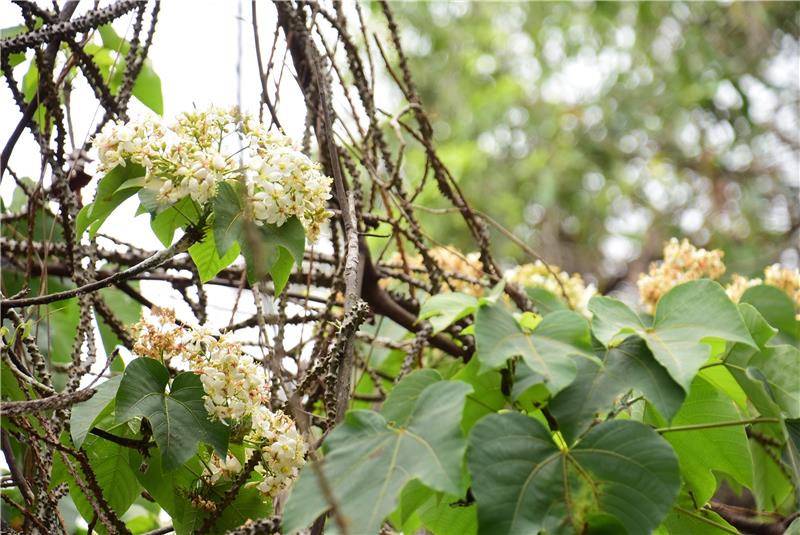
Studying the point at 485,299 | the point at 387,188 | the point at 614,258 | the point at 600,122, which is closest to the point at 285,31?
the point at 387,188

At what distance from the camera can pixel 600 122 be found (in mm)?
4957

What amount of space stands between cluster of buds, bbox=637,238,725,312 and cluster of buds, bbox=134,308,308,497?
880mm

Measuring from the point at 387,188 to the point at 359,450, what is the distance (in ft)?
2.05

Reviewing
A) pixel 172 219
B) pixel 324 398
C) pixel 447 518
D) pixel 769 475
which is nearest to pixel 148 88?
pixel 172 219

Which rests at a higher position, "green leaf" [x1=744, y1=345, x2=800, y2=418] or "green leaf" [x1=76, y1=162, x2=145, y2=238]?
"green leaf" [x1=76, y1=162, x2=145, y2=238]

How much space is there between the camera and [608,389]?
29.4 inches

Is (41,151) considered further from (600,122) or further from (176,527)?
(600,122)

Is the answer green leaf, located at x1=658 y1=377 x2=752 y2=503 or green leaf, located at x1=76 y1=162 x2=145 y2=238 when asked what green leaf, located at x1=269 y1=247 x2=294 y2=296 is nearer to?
green leaf, located at x1=76 y1=162 x2=145 y2=238

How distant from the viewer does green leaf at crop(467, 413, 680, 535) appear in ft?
2.22

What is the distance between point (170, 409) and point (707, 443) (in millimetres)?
551

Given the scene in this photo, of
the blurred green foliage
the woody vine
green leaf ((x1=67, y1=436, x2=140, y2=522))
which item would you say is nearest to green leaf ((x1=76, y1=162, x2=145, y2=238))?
the woody vine

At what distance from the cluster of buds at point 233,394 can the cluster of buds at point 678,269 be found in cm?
88

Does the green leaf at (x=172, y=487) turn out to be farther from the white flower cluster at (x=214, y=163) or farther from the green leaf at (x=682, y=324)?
the green leaf at (x=682, y=324)

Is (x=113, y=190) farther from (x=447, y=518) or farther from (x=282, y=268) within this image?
(x=447, y=518)
